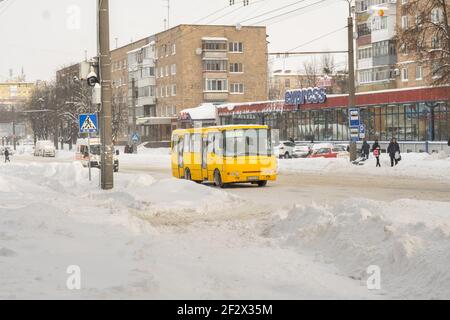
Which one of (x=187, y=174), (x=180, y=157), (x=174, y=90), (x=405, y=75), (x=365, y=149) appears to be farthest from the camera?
(x=174, y=90)

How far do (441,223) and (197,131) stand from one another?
60.7ft

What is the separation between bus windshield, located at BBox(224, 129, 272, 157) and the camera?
83.2ft

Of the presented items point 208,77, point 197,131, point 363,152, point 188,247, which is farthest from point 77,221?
point 208,77

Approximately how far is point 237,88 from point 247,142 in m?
72.7

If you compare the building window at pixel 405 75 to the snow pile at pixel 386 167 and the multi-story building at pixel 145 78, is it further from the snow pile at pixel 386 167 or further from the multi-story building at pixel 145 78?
the multi-story building at pixel 145 78

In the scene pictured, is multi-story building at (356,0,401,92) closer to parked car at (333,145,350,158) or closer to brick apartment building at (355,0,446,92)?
brick apartment building at (355,0,446,92)

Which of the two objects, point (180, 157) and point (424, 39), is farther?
point (424, 39)

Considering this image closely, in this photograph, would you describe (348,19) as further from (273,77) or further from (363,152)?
(273,77)

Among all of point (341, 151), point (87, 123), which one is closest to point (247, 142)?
point (87, 123)

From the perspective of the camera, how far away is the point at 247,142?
25.6 metres

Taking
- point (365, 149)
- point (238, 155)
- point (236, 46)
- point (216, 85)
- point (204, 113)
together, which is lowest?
point (365, 149)

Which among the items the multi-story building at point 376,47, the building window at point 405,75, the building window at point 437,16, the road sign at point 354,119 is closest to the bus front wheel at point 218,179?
the road sign at point 354,119

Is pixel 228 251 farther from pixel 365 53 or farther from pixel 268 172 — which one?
pixel 365 53

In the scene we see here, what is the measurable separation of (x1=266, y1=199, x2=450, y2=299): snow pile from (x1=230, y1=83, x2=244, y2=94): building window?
8508 cm
